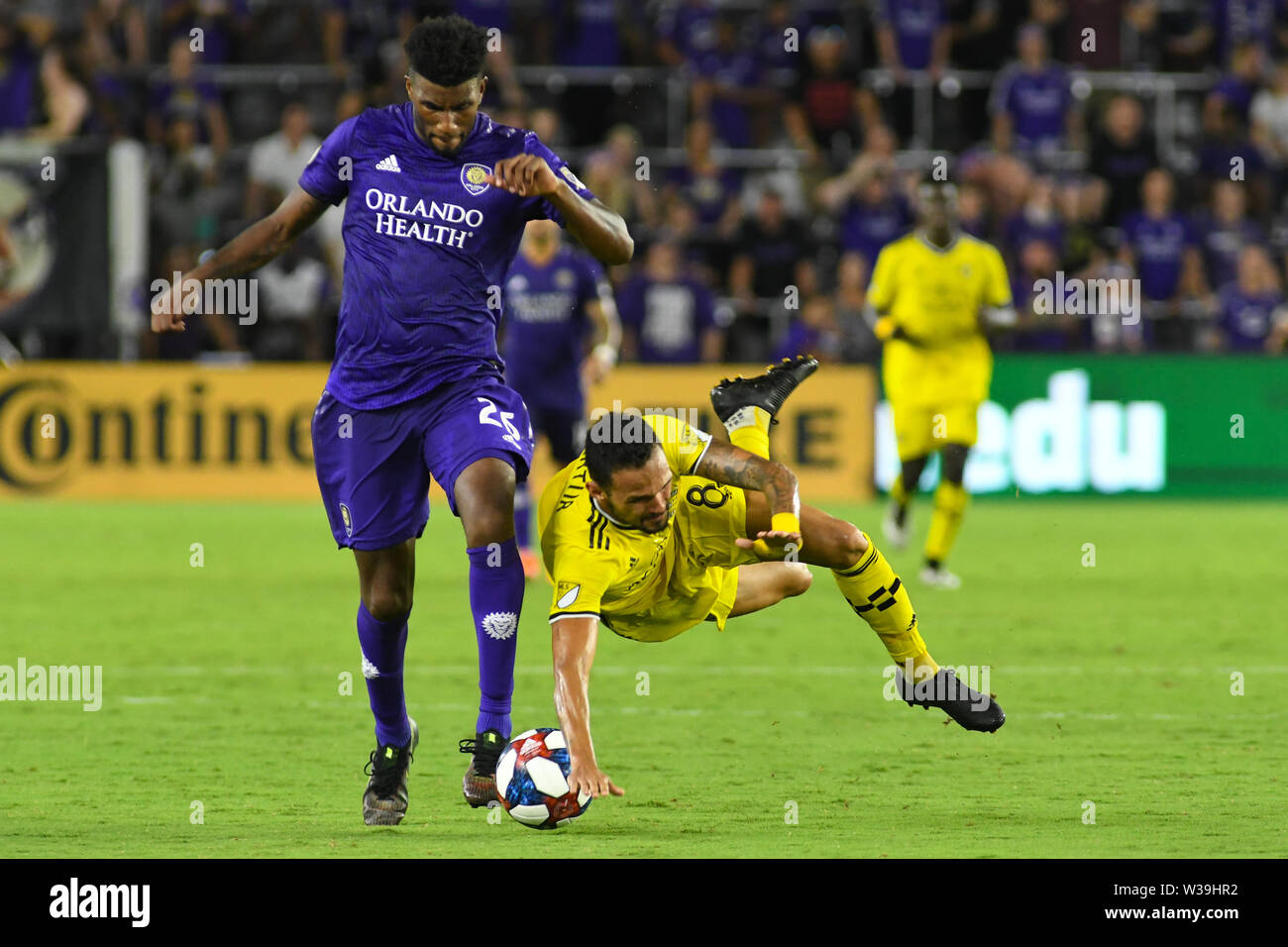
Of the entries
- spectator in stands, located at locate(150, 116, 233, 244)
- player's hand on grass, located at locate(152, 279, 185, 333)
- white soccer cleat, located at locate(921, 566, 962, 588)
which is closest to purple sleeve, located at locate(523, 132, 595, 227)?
player's hand on grass, located at locate(152, 279, 185, 333)

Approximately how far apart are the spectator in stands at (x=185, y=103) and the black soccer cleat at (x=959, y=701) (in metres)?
15.1

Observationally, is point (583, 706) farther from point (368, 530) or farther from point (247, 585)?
point (247, 585)

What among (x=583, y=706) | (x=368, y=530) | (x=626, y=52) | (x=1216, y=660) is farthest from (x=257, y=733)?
(x=626, y=52)

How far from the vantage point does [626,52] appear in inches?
896

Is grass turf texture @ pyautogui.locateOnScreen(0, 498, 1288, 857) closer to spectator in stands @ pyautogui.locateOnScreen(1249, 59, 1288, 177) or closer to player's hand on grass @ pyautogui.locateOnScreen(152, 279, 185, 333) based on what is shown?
player's hand on grass @ pyautogui.locateOnScreen(152, 279, 185, 333)

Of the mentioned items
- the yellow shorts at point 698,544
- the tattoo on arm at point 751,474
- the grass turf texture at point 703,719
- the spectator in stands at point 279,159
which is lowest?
the grass turf texture at point 703,719

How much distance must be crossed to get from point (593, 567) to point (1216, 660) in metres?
5.11

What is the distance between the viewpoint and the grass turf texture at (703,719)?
651cm

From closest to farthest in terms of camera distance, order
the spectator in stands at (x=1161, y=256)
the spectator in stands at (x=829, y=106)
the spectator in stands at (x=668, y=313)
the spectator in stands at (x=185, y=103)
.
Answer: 1. the spectator in stands at (x=668, y=313)
2. the spectator in stands at (x=185, y=103)
3. the spectator in stands at (x=1161, y=256)
4. the spectator in stands at (x=829, y=106)

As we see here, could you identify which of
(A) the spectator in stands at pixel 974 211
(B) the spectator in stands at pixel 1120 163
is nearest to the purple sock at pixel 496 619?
(A) the spectator in stands at pixel 974 211

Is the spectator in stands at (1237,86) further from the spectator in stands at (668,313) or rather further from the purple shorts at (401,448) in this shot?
the purple shorts at (401,448)

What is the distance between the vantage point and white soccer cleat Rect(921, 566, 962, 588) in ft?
45.8

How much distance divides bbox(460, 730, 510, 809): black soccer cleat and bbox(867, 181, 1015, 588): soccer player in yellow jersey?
26.2ft

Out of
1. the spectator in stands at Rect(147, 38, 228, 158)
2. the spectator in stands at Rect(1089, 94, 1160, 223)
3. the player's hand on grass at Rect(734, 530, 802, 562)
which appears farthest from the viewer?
the spectator in stands at Rect(1089, 94, 1160, 223)
